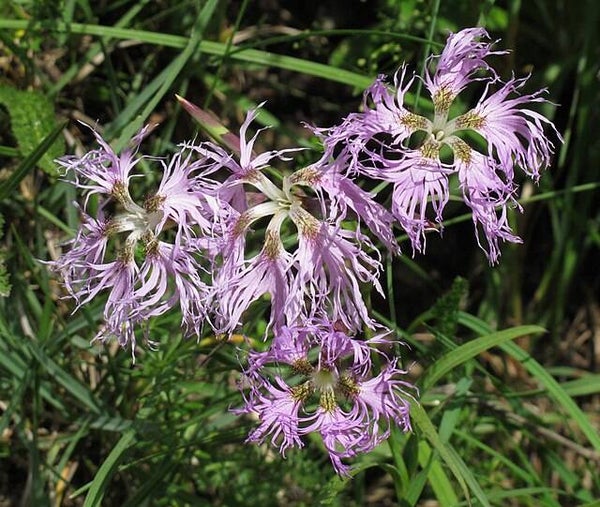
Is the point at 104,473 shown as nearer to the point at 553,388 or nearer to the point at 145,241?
the point at 145,241

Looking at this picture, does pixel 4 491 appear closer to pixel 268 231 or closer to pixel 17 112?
pixel 17 112

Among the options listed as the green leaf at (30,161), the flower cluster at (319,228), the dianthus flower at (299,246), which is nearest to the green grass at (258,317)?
the green leaf at (30,161)

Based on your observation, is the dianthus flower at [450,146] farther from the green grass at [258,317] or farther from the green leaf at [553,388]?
the green leaf at [553,388]

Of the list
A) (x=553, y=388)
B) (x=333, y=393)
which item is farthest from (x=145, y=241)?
(x=553, y=388)

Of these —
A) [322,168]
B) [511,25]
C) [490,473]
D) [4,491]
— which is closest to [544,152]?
[322,168]

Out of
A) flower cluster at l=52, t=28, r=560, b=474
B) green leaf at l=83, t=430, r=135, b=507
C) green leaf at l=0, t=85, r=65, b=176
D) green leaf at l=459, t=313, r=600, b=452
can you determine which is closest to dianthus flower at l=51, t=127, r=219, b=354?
flower cluster at l=52, t=28, r=560, b=474
